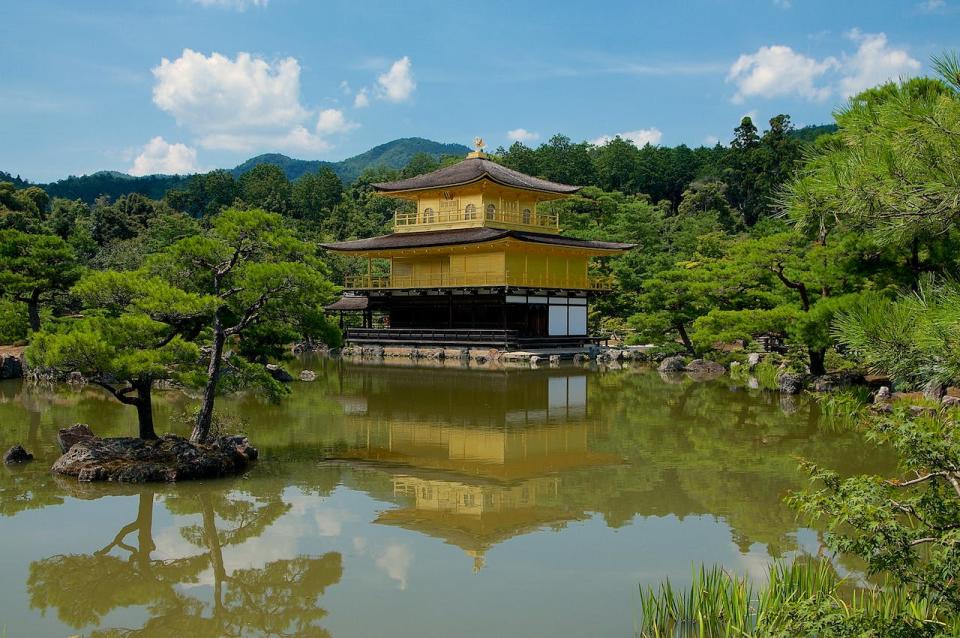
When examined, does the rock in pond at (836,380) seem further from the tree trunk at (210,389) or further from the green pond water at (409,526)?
the tree trunk at (210,389)

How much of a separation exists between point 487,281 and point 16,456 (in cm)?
2134

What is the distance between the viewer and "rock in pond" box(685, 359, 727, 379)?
23.2 m

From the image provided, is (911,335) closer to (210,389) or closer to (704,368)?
(210,389)

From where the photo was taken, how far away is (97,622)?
17.7 feet

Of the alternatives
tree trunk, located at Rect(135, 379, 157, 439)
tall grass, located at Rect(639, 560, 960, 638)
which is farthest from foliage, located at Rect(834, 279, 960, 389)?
tree trunk, located at Rect(135, 379, 157, 439)

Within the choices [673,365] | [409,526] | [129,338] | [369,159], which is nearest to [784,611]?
[409,526]

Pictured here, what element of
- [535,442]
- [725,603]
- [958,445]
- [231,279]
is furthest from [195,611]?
[535,442]

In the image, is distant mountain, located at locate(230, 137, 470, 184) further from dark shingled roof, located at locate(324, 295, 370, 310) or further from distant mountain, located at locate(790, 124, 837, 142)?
dark shingled roof, located at locate(324, 295, 370, 310)

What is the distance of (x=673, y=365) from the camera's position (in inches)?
961

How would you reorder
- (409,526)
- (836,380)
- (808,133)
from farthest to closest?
1. (808,133)
2. (836,380)
3. (409,526)

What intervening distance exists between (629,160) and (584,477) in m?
60.7

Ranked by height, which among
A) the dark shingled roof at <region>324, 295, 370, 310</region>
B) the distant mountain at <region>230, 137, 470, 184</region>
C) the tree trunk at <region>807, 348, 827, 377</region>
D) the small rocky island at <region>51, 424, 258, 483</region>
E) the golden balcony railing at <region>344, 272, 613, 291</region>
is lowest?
the small rocky island at <region>51, 424, 258, 483</region>

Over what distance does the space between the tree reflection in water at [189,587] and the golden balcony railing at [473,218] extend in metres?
25.7

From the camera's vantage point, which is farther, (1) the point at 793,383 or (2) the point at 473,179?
(2) the point at 473,179
